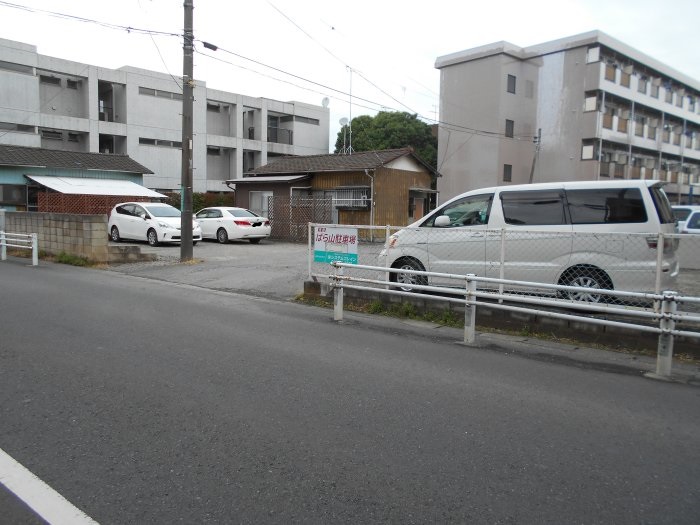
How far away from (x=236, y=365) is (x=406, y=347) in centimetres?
217

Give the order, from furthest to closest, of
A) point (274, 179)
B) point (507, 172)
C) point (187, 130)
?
point (507, 172), point (274, 179), point (187, 130)

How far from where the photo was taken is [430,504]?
301 centimetres

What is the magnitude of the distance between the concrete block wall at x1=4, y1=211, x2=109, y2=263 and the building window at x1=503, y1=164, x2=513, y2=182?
2851cm

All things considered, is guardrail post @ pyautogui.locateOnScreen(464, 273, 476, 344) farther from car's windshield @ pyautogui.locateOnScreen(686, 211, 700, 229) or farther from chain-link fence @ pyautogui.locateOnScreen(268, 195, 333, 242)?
chain-link fence @ pyautogui.locateOnScreen(268, 195, 333, 242)

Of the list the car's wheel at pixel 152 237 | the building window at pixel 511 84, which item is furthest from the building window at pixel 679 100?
the car's wheel at pixel 152 237

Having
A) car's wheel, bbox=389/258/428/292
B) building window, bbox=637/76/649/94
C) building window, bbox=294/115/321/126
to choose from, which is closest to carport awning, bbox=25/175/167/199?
car's wheel, bbox=389/258/428/292

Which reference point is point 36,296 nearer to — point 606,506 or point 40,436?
point 40,436

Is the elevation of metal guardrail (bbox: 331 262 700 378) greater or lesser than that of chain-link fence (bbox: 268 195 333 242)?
lesser

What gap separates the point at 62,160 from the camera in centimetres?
2712

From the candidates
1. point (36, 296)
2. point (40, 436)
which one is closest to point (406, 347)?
point (40, 436)

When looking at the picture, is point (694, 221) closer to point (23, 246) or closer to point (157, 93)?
point (23, 246)

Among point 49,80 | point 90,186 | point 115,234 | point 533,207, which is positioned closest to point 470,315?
point 533,207

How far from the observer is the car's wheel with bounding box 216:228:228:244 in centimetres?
2083

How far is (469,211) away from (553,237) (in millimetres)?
1534
